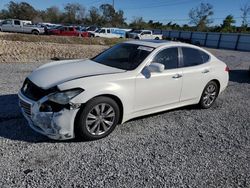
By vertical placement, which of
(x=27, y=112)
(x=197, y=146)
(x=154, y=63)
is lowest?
(x=197, y=146)

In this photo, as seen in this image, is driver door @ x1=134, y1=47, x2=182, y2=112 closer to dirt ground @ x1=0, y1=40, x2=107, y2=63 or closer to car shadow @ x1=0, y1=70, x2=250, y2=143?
car shadow @ x1=0, y1=70, x2=250, y2=143

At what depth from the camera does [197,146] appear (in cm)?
370

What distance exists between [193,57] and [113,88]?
2.22 metres

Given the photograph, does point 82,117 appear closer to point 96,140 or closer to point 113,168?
point 96,140

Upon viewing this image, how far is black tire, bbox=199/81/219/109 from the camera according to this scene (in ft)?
17.0

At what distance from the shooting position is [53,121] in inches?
126

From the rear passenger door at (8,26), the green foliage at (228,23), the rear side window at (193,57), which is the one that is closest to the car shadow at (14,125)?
the rear side window at (193,57)

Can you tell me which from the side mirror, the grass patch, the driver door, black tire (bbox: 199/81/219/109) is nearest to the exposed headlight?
the driver door

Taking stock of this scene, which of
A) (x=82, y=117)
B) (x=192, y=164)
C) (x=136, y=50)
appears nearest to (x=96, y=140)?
(x=82, y=117)

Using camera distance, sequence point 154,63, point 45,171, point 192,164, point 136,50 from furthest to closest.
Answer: point 136,50 → point 154,63 → point 192,164 → point 45,171

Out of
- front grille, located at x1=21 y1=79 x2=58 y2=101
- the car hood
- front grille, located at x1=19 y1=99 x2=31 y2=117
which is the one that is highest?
the car hood

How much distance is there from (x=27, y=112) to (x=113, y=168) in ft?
5.01

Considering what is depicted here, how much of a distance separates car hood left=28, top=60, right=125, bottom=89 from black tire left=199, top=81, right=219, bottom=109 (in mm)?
2272

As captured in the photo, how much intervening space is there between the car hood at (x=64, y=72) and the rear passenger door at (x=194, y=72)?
57.8 inches
